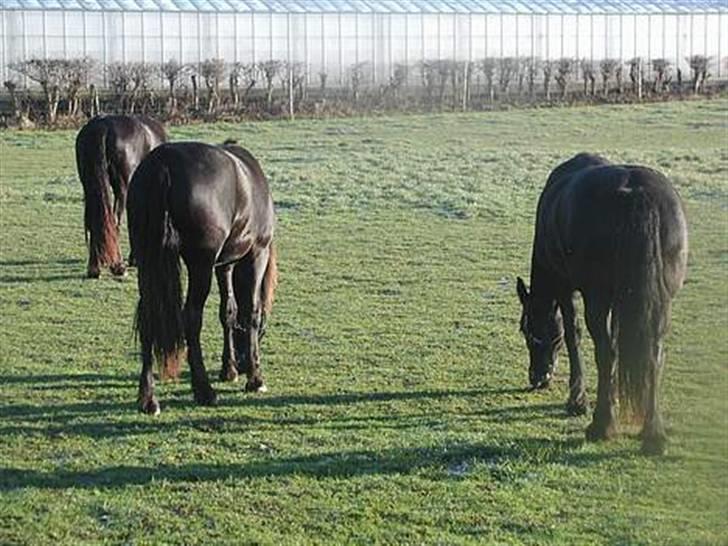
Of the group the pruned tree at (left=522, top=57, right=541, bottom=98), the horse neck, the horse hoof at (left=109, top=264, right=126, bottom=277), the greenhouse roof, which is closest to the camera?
the horse neck

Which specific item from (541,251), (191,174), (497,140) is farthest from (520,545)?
(497,140)

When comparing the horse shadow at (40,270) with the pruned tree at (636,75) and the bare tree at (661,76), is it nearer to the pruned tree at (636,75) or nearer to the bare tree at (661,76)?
the pruned tree at (636,75)

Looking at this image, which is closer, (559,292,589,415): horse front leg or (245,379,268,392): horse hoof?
(559,292,589,415): horse front leg

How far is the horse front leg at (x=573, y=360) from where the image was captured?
7184 millimetres

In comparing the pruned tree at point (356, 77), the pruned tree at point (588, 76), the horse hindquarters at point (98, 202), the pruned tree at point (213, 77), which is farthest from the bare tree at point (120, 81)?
the horse hindquarters at point (98, 202)

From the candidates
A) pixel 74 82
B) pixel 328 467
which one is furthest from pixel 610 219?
pixel 74 82

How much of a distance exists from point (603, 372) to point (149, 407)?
107 inches

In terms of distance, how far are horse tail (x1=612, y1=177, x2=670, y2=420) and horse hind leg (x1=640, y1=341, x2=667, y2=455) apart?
0.01 m

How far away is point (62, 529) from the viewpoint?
5273 millimetres

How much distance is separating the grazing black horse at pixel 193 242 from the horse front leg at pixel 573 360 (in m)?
2.05

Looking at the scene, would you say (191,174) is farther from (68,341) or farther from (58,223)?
(58,223)

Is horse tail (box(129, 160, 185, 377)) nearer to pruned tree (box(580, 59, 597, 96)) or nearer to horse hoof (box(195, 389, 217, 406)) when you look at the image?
horse hoof (box(195, 389, 217, 406))

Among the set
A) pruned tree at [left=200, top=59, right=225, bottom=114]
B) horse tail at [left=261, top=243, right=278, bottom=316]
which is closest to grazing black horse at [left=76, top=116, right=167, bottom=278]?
horse tail at [left=261, top=243, right=278, bottom=316]

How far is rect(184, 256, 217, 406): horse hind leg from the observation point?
24.5 ft
